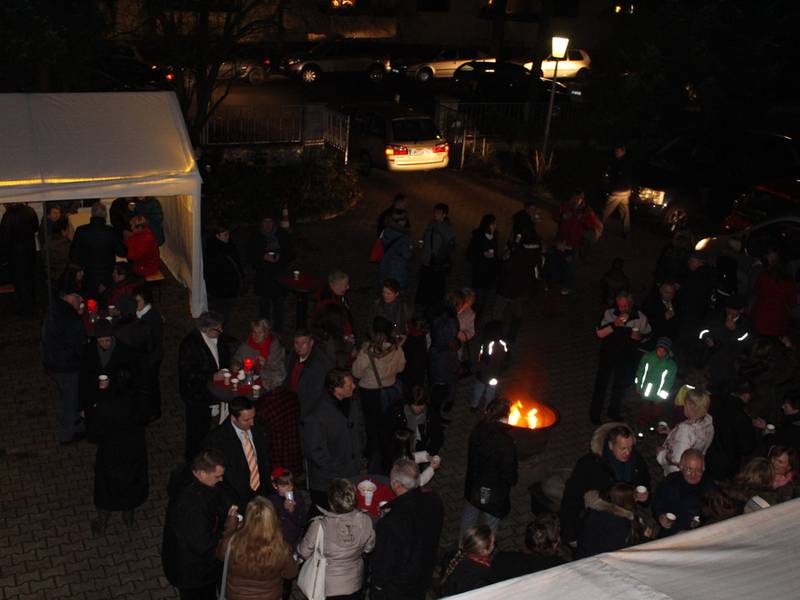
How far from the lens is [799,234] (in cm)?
Result: 1342

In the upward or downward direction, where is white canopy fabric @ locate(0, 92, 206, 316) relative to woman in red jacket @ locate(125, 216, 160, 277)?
upward

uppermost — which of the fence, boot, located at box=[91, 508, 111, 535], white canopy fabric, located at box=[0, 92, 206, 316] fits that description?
white canopy fabric, located at box=[0, 92, 206, 316]

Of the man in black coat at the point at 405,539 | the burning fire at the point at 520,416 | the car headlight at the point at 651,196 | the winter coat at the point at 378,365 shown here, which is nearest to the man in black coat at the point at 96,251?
the winter coat at the point at 378,365

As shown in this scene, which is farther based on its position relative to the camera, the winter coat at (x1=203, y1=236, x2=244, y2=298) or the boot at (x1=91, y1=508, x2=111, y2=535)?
the winter coat at (x1=203, y1=236, x2=244, y2=298)

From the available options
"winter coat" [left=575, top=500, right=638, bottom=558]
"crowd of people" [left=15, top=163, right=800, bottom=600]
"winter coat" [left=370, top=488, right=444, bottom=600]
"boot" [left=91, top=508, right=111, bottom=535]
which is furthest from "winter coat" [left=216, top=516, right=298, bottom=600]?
"boot" [left=91, top=508, right=111, bottom=535]

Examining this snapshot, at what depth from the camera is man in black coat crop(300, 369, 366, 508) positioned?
7.35 meters

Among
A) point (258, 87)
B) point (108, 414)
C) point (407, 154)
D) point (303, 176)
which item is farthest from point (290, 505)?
point (258, 87)

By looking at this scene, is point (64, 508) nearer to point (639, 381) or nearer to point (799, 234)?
point (639, 381)

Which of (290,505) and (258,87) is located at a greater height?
(290,505)

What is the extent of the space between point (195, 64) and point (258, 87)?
1179 centimetres

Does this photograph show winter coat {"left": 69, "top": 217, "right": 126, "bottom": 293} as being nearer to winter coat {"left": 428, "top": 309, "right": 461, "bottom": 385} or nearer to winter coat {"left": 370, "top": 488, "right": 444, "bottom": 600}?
winter coat {"left": 428, "top": 309, "right": 461, "bottom": 385}

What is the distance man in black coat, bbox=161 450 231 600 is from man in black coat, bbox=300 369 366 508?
117 cm

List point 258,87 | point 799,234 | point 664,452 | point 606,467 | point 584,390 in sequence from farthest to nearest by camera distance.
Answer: point 258,87 < point 799,234 < point 584,390 < point 664,452 < point 606,467

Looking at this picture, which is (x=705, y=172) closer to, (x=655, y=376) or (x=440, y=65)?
(x=655, y=376)
